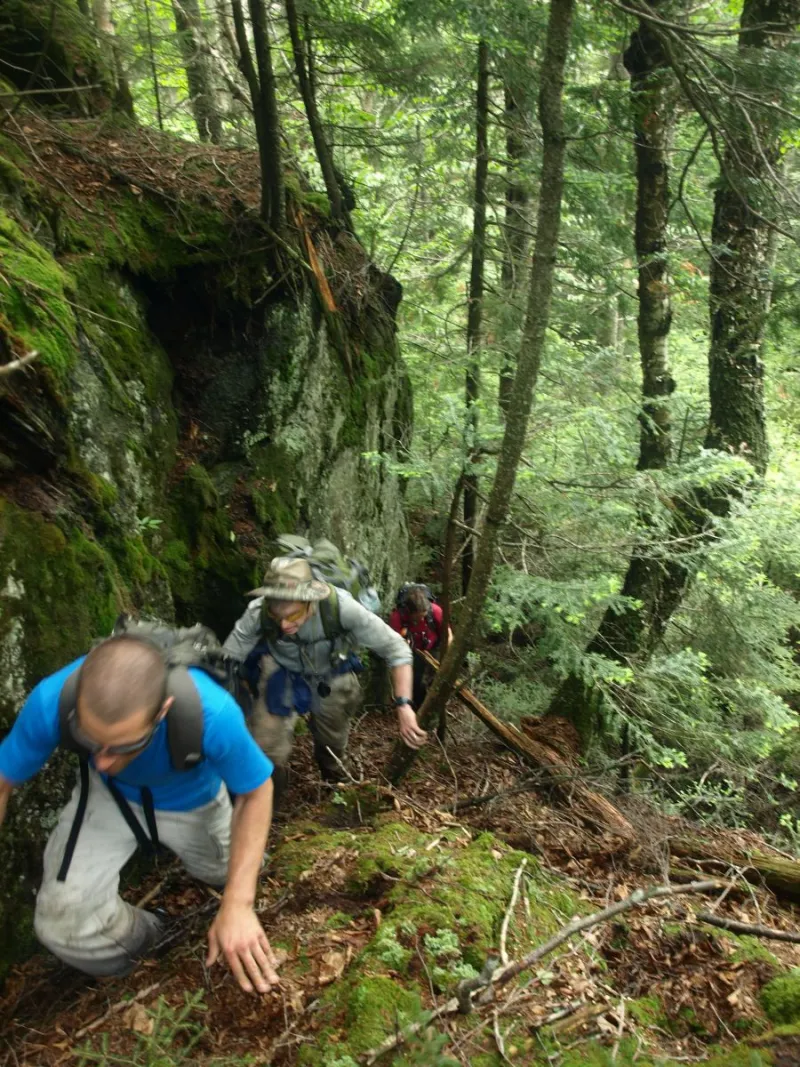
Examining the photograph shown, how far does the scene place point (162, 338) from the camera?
680 centimetres

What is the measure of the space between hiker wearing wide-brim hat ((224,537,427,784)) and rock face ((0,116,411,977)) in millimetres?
1025

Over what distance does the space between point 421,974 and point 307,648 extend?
7.55ft

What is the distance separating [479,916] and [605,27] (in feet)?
31.4

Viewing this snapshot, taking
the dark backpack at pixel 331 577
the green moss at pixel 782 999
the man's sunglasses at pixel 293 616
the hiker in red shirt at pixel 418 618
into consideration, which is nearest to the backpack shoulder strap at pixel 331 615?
the dark backpack at pixel 331 577

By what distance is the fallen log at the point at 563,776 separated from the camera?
211 inches

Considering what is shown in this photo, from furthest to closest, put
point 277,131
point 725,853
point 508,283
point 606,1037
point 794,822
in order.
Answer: point 508,283 → point 794,822 → point 277,131 → point 725,853 → point 606,1037

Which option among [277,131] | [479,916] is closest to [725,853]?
[479,916]

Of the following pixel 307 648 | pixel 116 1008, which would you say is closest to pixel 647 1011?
pixel 116 1008

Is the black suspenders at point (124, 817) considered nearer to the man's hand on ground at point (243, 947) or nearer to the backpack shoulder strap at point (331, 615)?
the man's hand on ground at point (243, 947)

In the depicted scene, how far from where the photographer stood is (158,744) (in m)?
3.04

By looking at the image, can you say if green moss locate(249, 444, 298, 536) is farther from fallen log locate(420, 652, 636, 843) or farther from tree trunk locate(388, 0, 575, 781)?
tree trunk locate(388, 0, 575, 781)

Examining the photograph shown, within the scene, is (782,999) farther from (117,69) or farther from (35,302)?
(117,69)

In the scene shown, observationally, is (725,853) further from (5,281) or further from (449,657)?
(5,281)

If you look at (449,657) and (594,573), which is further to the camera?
(594,573)
